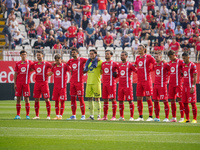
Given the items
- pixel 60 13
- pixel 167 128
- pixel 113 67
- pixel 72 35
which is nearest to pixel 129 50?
pixel 72 35

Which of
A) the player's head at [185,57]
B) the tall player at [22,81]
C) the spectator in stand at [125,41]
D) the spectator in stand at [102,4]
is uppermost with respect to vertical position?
the spectator in stand at [102,4]

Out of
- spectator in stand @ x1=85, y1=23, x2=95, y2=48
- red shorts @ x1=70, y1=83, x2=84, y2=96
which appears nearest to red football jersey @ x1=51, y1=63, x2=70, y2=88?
red shorts @ x1=70, y1=83, x2=84, y2=96

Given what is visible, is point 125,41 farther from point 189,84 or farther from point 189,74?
point 189,84

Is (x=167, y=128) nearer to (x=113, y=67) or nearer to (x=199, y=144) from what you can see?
(x=199, y=144)

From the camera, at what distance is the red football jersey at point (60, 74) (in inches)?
597

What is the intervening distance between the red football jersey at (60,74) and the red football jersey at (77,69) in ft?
0.77

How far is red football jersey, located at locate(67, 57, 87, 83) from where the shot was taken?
15.0 m

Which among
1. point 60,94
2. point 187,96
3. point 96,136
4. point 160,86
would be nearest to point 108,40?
point 60,94

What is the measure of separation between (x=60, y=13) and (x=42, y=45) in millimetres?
4039

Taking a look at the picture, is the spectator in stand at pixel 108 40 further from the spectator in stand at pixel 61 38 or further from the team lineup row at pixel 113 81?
the team lineup row at pixel 113 81

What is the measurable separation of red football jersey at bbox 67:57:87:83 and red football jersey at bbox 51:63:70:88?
24 cm

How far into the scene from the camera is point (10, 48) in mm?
26188

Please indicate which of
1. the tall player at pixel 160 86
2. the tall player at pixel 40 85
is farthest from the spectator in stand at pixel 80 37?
the tall player at pixel 160 86

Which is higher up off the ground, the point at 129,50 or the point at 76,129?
the point at 129,50
